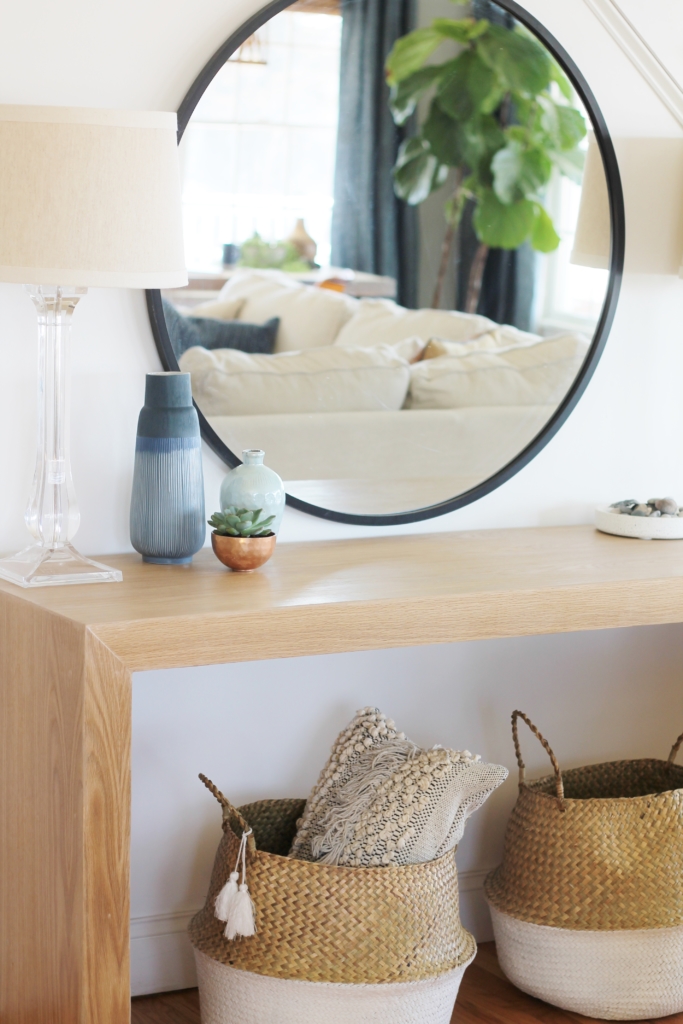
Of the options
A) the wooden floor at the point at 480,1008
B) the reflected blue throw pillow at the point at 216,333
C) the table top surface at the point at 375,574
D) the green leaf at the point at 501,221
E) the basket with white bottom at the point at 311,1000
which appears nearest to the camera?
the table top surface at the point at 375,574

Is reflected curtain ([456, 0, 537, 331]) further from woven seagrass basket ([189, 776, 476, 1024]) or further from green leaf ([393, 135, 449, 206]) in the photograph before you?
woven seagrass basket ([189, 776, 476, 1024])

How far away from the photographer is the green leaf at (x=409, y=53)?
2.04 m

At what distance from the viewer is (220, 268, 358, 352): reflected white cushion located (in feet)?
6.45

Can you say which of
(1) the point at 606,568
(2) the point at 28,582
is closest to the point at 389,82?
(1) the point at 606,568

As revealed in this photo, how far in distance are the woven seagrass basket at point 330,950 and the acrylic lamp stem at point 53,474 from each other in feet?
1.43

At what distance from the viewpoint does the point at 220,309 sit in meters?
1.96

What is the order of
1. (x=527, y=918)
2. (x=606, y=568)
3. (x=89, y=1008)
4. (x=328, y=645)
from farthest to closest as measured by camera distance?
(x=527, y=918), (x=606, y=568), (x=328, y=645), (x=89, y=1008)

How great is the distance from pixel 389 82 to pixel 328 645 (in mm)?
1005

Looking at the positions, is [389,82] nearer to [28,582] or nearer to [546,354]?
[546,354]

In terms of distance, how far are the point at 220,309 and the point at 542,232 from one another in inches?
25.8

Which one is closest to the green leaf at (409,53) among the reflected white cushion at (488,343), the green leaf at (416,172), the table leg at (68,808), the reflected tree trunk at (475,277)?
the green leaf at (416,172)

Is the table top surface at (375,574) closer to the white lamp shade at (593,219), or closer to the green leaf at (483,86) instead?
the white lamp shade at (593,219)

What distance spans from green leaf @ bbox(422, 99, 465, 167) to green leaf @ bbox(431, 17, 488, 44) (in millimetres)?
118

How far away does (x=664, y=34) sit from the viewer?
87.5 inches
